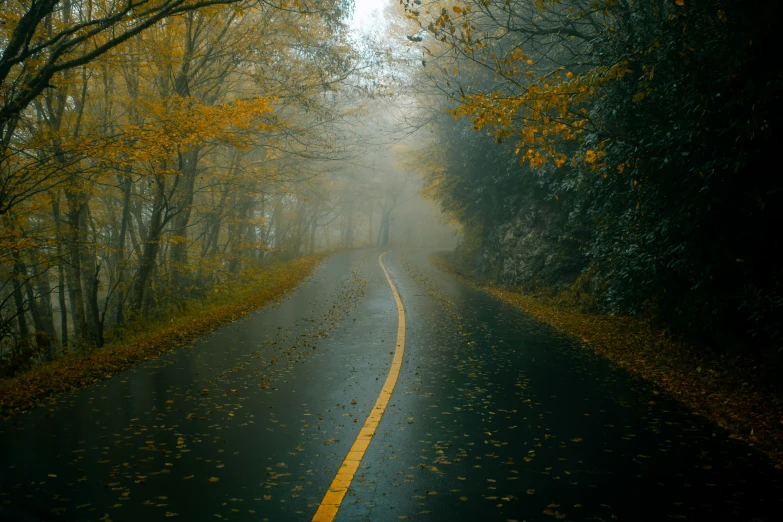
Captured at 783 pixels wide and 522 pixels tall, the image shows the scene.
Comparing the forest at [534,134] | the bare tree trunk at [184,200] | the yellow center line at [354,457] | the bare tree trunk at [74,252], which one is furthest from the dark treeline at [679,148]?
the bare tree trunk at [184,200]

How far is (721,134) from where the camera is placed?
834 cm

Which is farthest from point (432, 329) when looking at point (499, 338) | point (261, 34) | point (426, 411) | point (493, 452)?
point (261, 34)

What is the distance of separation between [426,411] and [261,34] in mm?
13474

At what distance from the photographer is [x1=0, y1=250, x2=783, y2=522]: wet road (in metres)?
4.46

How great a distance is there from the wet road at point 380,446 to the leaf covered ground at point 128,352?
43cm

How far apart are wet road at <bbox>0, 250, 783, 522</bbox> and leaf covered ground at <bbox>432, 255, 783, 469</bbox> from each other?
353 mm

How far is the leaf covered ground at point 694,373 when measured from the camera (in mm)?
6637

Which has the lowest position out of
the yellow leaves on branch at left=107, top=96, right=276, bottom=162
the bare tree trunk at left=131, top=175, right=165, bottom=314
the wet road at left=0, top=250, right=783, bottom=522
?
the wet road at left=0, top=250, right=783, bottom=522

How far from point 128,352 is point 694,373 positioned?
28.9 feet

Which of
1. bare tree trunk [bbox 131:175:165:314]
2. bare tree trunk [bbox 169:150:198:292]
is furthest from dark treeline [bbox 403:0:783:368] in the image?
bare tree trunk [bbox 169:150:198:292]

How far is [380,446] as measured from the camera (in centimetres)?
577

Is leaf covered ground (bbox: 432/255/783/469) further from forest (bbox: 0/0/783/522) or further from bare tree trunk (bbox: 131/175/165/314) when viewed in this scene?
bare tree trunk (bbox: 131/175/165/314)

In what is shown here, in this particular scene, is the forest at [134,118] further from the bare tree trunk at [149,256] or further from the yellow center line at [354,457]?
A: the yellow center line at [354,457]

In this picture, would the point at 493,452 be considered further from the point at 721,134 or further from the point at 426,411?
the point at 721,134
